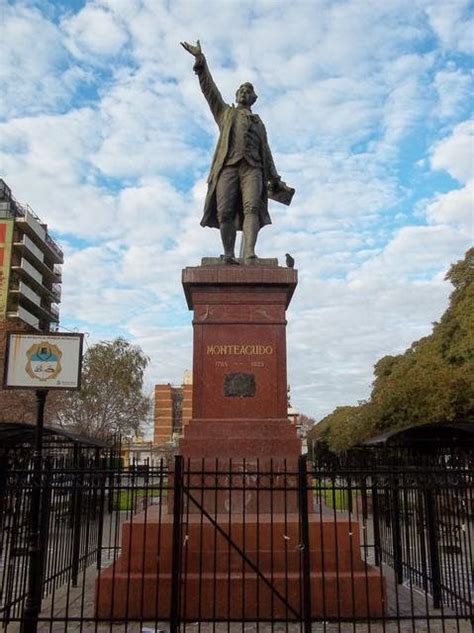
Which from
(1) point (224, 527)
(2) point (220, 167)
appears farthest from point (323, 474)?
(2) point (220, 167)

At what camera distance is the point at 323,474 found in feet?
23.1

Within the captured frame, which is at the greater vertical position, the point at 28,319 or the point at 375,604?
the point at 28,319

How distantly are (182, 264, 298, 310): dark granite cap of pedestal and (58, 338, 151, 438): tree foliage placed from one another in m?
25.7

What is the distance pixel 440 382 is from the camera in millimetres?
24625

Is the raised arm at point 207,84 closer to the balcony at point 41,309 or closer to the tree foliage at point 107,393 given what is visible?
the tree foliage at point 107,393

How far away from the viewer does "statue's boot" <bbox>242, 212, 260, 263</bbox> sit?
408 inches

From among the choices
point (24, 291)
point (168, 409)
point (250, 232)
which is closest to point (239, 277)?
point (250, 232)

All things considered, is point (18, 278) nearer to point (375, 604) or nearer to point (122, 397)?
point (122, 397)

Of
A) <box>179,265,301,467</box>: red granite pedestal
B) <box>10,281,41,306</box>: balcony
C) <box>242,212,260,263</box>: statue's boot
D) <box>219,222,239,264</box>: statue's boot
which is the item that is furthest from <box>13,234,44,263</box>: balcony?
<box>179,265,301,467</box>: red granite pedestal

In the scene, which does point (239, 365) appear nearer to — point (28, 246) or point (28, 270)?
point (28, 270)

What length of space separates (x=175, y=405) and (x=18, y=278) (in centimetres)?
3986

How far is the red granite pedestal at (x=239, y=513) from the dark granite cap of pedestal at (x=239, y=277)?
2cm

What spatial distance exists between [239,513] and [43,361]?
3.27 meters

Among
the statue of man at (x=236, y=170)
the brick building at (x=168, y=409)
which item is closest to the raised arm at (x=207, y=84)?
the statue of man at (x=236, y=170)
